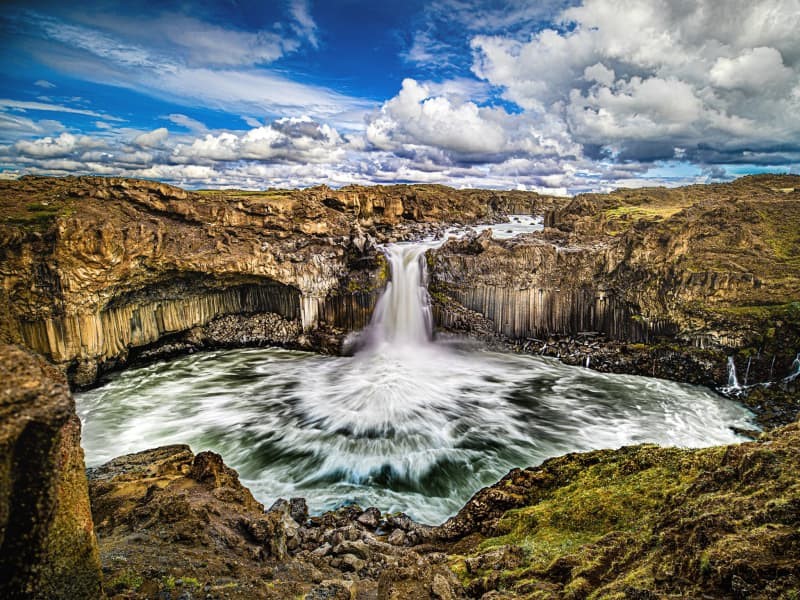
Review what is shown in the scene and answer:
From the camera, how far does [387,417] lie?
15.9m

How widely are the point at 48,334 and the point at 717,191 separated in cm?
5954

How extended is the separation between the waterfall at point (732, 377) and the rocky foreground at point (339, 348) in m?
0.32

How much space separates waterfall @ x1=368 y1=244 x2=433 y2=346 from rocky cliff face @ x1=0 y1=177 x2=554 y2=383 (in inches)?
37.8

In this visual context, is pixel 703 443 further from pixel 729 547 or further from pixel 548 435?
pixel 729 547

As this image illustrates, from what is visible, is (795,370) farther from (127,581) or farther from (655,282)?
(127,581)

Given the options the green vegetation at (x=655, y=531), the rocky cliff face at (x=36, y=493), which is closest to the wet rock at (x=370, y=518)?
the green vegetation at (x=655, y=531)

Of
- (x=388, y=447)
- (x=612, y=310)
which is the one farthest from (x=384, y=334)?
(x=612, y=310)

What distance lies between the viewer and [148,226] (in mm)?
19906

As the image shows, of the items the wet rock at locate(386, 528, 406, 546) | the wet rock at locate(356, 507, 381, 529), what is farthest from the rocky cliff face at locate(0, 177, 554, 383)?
the wet rock at locate(386, 528, 406, 546)

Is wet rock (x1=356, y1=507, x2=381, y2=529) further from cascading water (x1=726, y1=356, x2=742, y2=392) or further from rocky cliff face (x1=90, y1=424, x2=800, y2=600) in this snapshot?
cascading water (x1=726, y1=356, x2=742, y2=392)

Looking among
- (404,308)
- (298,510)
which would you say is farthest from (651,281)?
(298,510)

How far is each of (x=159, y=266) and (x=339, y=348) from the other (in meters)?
10.1

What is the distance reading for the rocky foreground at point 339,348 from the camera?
127 inches

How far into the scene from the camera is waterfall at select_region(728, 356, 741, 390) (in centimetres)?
1742
